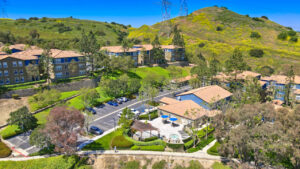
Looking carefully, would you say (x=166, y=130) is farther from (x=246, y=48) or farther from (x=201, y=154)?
(x=246, y=48)

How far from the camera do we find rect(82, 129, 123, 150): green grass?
4400cm

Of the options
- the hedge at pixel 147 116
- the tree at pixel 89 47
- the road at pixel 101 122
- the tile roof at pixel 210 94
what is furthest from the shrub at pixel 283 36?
the hedge at pixel 147 116

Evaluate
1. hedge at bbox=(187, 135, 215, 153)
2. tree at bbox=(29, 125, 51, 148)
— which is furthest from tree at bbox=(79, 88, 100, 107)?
hedge at bbox=(187, 135, 215, 153)

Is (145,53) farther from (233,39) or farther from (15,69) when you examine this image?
(233,39)

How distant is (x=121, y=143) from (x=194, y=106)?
24.5m

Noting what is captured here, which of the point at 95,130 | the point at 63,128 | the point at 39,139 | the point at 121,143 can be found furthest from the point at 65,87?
the point at 121,143

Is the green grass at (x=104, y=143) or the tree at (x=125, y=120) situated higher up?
the tree at (x=125, y=120)

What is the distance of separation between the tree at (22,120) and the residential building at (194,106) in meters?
34.5

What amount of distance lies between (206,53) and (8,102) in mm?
116550

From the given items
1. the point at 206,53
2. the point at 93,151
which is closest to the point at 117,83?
the point at 93,151

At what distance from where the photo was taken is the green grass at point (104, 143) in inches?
1732

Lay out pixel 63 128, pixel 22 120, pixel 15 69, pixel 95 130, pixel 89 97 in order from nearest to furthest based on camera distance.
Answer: pixel 63 128
pixel 22 120
pixel 95 130
pixel 89 97
pixel 15 69

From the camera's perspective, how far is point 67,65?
265 ft

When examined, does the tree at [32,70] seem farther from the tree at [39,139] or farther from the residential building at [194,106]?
the residential building at [194,106]
